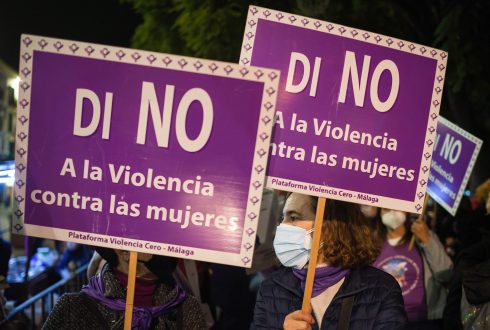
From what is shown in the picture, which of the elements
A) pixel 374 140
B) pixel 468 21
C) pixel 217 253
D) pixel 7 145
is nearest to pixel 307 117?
pixel 374 140

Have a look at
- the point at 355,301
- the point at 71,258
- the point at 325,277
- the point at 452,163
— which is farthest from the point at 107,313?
the point at 71,258

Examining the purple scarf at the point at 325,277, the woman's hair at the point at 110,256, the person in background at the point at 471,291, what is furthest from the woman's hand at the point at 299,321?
the person in background at the point at 471,291

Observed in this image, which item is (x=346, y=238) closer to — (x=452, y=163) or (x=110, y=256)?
(x=110, y=256)

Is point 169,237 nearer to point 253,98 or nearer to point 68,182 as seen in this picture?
point 68,182

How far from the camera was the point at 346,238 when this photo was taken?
3393 mm

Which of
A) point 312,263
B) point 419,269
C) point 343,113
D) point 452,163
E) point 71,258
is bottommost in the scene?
point 71,258

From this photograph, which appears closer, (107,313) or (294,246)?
(107,313)

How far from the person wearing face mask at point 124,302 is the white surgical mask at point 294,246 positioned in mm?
535

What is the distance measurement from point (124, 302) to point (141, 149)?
783 millimetres

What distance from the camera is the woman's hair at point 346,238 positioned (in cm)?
335

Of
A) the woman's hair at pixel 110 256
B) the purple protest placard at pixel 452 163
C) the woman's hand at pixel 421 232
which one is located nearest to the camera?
the woman's hair at pixel 110 256

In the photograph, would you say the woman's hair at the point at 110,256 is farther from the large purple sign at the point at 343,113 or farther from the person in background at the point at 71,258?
the person in background at the point at 71,258

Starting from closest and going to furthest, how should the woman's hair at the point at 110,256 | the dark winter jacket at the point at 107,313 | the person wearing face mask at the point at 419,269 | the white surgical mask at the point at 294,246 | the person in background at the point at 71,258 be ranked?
the dark winter jacket at the point at 107,313, the woman's hair at the point at 110,256, the white surgical mask at the point at 294,246, the person wearing face mask at the point at 419,269, the person in background at the point at 71,258

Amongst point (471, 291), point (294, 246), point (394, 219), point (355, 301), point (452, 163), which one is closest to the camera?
point (355, 301)
